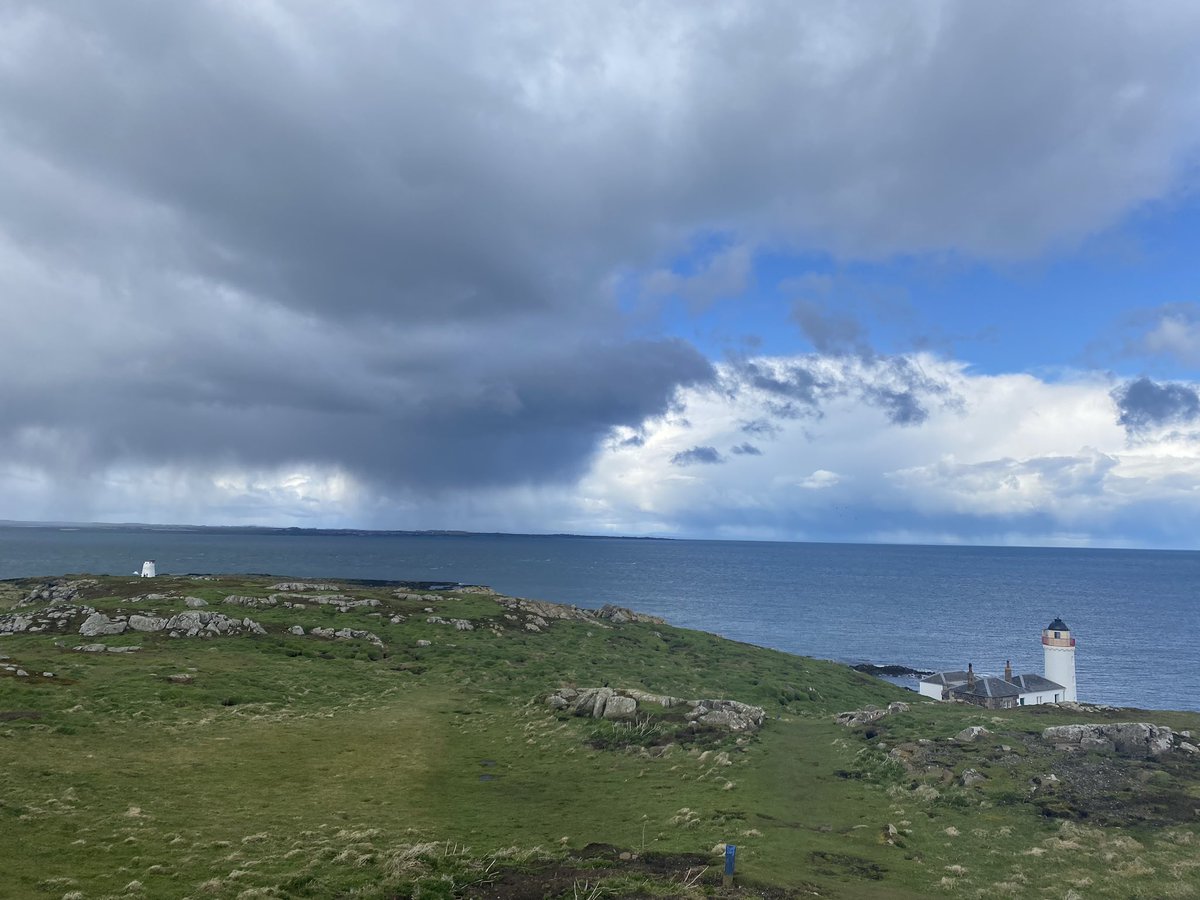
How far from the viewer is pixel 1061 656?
8519 cm

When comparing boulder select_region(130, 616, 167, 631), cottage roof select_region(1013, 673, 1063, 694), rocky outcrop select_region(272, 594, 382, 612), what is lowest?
cottage roof select_region(1013, 673, 1063, 694)

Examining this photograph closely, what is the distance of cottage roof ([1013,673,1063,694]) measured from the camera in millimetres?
81188

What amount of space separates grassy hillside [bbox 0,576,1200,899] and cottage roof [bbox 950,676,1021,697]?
741 inches

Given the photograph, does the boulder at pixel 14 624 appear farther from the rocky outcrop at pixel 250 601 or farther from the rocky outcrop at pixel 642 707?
the rocky outcrop at pixel 642 707

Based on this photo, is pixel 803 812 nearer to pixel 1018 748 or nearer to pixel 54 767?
pixel 1018 748

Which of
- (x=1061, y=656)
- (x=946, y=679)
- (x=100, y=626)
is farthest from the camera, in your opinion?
(x=946, y=679)

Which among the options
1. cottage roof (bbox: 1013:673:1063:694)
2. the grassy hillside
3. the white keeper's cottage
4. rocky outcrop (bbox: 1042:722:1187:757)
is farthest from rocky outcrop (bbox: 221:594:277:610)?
cottage roof (bbox: 1013:673:1063:694)

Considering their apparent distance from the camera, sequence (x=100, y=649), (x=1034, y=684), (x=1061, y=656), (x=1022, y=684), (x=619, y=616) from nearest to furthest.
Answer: (x=100, y=649), (x=1022, y=684), (x=1034, y=684), (x=1061, y=656), (x=619, y=616)

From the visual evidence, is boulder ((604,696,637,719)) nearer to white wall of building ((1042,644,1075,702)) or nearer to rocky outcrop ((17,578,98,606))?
white wall of building ((1042,644,1075,702))

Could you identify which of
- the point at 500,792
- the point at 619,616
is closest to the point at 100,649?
the point at 500,792

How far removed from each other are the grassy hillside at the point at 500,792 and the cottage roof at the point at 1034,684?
2330cm

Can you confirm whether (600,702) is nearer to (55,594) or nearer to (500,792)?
(500,792)

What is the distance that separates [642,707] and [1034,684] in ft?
182

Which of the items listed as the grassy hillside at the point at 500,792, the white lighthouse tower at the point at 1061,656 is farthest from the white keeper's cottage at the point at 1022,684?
the grassy hillside at the point at 500,792
